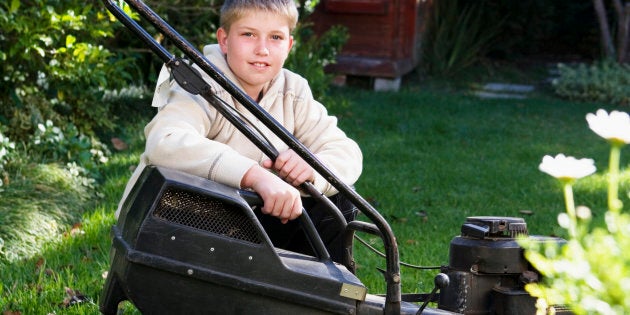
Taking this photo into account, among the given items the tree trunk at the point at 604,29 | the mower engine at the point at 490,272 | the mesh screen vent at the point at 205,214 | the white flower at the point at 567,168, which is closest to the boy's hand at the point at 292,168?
the mesh screen vent at the point at 205,214

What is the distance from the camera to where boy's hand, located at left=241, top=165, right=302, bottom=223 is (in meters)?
2.40

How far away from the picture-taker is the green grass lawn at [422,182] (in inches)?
142

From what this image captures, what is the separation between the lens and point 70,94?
5.45m

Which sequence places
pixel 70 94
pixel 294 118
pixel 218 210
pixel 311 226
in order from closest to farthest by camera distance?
pixel 218 210
pixel 311 226
pixel 294 118
pixel 70 94

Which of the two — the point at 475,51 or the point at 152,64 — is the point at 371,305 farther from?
the point at 475,51

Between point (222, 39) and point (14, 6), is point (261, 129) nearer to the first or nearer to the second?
point (222, 39)

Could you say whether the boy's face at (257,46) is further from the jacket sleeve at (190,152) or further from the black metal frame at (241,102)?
the black metal frame at (241,102)

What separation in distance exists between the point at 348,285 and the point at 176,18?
4879 mm

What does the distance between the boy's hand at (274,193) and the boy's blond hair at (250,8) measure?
518 millimetres

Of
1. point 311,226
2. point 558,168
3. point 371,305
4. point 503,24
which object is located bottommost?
point 371,305

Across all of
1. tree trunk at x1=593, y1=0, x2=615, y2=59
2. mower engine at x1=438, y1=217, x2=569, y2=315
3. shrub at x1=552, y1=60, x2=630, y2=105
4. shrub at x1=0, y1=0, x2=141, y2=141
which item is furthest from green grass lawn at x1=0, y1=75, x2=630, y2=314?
tree trunk at x1=593, y1=0, x2=615, y2=59

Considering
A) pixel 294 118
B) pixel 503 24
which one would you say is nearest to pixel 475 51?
pixel 503 24

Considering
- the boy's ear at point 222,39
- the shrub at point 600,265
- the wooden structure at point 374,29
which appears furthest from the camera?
the wooden structure at point 374,29

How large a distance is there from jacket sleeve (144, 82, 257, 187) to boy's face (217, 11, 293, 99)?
24cm
